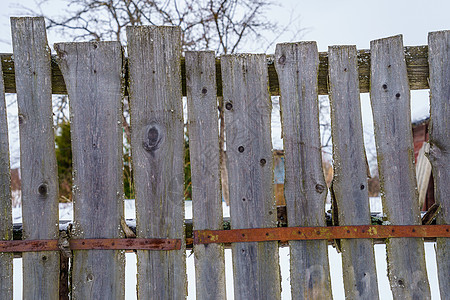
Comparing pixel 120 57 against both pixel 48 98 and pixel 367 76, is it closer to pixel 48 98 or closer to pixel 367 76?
pixel 48 98

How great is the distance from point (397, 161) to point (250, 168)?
2.61 feet

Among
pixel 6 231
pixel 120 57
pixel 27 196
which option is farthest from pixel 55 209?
pixel 120 57

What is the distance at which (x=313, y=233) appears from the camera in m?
1.89

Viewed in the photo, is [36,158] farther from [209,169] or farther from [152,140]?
[209,169]

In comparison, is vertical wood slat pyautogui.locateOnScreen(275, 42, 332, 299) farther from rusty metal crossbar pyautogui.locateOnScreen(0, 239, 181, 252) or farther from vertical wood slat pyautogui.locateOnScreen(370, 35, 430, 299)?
rusty metal crossbar pyautogui.locateOnScreen(0, 239, 181, 252)

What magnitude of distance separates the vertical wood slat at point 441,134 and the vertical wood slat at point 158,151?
4.54ft

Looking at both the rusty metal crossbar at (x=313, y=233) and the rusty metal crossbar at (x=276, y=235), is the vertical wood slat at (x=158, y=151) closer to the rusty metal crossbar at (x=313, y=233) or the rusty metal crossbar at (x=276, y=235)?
the rusty metal crossbar at (x=276, y=235)

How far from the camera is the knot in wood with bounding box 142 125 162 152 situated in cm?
192

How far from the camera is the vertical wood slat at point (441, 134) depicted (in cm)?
192

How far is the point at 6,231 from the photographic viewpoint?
1882 millimetres

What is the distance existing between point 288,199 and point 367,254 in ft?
1.65

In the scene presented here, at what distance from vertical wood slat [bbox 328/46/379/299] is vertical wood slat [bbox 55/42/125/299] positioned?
117cm

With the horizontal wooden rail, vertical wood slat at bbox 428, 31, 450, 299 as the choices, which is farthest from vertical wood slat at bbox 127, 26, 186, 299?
vertical wood slat at bbox 428, 31, 450, 299

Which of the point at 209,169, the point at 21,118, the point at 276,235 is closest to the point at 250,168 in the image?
the point at 209,169
